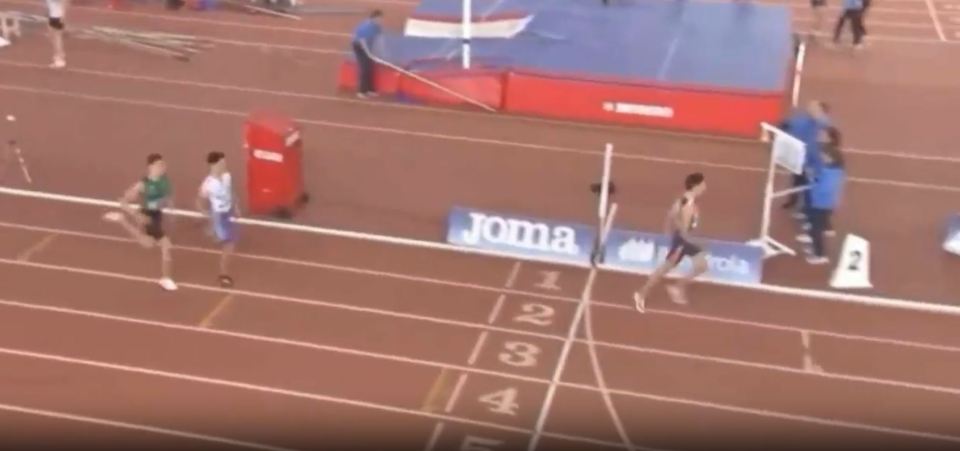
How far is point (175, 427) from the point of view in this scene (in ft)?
32.7

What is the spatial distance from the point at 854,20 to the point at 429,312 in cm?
1193

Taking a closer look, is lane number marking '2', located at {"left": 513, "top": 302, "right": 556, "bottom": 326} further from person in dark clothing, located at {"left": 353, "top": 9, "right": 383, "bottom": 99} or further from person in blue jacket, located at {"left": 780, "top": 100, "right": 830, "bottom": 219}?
person in dark clothing, located at {"left": 353, "top": 9, "right": 383, "bottom": 99}

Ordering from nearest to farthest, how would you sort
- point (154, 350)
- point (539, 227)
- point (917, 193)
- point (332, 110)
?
point (154, 350) → point (539, 227) → point (917, 193) → point (332, 110)

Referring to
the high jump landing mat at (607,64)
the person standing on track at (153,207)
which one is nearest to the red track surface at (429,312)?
the person standing on track at (153,207)

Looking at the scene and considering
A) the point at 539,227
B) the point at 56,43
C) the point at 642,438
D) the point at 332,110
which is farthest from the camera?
the point at 56,43

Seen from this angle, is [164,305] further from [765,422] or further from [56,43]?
[56,43]

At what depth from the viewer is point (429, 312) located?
1191 cm

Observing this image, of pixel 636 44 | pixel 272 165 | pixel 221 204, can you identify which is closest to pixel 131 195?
pixel 221 204

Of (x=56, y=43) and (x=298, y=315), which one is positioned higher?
(x=56, y=43)

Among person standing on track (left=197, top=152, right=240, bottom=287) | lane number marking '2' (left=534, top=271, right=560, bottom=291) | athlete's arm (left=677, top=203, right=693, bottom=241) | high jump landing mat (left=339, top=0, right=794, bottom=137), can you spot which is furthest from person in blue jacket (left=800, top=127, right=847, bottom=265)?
person standing on track (left=197, top=152, right=240, bottom=287)

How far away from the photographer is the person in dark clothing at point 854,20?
20.6 m

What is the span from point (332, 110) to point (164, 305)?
20.8ft

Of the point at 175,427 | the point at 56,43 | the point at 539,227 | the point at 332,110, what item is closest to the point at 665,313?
the point at 539,227

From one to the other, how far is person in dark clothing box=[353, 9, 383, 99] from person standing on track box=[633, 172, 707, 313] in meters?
7.18
